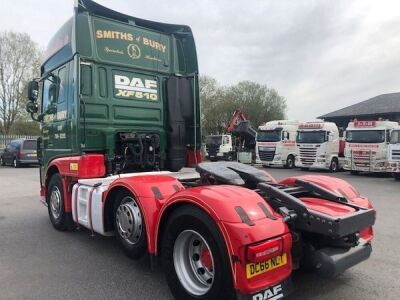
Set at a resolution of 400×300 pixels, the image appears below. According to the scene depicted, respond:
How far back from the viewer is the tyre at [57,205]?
618 cm

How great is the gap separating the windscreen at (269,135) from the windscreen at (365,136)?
511cm

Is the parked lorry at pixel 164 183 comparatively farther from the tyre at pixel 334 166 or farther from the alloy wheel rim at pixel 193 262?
the tyre at pixel 334 166

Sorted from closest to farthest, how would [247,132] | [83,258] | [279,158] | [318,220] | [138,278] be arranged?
1. [318,220]
2. [138,278]
3. [83,258]
4. [279,158]
5. [247,132]

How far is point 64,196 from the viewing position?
6.07m

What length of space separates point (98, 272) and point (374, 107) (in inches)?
1620

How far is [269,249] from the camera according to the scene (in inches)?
118

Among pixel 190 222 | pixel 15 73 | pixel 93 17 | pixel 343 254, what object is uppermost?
pixel 15 73

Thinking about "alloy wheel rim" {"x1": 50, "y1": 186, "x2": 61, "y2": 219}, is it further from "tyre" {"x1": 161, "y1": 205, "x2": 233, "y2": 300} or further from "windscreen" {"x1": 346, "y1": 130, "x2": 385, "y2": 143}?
"windscreen" {"x1": 346, "y1": 130, "x2": 385, "y2": 143}

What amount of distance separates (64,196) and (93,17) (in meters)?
2.81

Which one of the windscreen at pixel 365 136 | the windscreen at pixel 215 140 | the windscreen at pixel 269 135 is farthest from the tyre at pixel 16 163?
the windscreen at pixel 365 136

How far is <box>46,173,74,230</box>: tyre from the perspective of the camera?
6177mm

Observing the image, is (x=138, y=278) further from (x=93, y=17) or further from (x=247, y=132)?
(x=247, y=132)

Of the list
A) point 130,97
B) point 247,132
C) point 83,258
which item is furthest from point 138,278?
point 247,132

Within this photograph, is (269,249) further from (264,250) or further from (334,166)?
(334,166)
